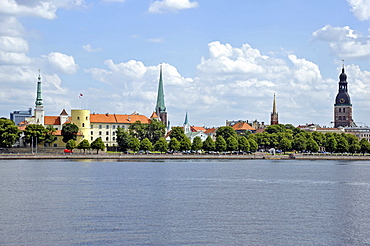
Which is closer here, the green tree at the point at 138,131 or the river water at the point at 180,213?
the river water at the point at 180,213

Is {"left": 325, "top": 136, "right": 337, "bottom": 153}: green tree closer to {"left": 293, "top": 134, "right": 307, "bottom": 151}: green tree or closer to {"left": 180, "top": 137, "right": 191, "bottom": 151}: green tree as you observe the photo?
{"left": 293, "top": 134, "right": 307, "bottom": 151}: green tree

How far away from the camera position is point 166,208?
39000mm

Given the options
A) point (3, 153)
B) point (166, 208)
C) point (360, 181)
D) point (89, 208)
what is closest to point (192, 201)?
point (166, 208)

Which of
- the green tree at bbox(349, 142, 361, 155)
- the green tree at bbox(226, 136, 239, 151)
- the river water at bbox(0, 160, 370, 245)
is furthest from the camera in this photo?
the green tree at bbox(349, 142, 361, 155)

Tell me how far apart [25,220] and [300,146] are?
366 ft

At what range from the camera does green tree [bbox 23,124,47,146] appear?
391ft

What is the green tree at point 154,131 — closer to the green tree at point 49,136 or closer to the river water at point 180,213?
the green tree at point 49,136

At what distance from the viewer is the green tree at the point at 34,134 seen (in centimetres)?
11906

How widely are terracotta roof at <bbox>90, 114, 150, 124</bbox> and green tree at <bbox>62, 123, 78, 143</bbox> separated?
16612mm

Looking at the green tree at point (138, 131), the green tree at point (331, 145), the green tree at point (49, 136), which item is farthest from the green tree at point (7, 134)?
the green tree at point (331, 145)

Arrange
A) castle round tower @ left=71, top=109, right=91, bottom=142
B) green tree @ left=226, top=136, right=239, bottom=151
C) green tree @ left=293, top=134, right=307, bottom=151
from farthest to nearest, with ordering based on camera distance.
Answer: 1. green tree @ left=293, top=134, right=307, bottom=151
2. castle round tower @ left=71, top=109, right=91, bottom=142
3. green tree @ left=226, top=136, right=239, bottom=151

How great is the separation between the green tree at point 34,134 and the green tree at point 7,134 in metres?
2.41

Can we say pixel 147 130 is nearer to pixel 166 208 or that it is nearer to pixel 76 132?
pixel 76 132

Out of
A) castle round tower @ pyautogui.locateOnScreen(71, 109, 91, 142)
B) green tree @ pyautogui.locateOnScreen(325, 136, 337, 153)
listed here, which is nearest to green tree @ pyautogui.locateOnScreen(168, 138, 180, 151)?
castle round tower @ pyautogui.locateOnScreen(71, 109, 91, 142)
